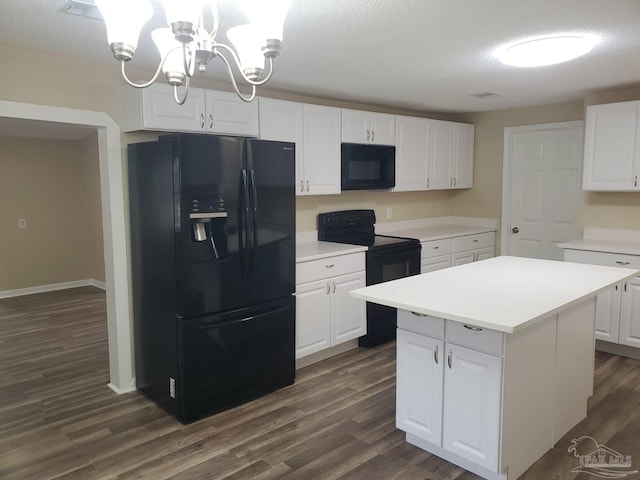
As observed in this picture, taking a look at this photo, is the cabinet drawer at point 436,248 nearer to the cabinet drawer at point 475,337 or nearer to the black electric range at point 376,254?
the black electric range at point 376,254

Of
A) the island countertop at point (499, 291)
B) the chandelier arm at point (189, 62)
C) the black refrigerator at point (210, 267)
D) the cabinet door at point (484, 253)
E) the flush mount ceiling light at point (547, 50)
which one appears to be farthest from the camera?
the cabinet door at point (484, 253)

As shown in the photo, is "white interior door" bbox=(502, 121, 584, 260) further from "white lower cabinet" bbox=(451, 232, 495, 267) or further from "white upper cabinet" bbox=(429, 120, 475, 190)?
"white upper cabinet" bbox=(429, 120, 475, 190)

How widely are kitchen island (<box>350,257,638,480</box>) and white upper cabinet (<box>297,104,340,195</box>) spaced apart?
1615 mm

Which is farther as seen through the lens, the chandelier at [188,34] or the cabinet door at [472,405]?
the cabinet door at [472,405]

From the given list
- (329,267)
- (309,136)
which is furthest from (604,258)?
(309,136)

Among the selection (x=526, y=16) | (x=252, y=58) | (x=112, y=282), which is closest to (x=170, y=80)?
(x=252, y=58)

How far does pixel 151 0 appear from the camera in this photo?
2.09 metres

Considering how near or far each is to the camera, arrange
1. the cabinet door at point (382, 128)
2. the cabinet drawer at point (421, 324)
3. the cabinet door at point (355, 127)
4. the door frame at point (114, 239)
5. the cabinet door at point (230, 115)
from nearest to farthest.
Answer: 1. the cabinet drawer at point (421, 324)
2. the door frame at point (114, 239)
3. the cabinet door at point (230, 115)
4. the cabinet door at point (355, 127)
5. the cabinet door at point (382, 128)

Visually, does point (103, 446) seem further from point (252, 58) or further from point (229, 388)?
point (252, 58)

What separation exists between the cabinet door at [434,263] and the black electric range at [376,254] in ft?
0.38

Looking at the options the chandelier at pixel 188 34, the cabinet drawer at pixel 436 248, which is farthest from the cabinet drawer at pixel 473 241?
the chandelier at pixel 188 34

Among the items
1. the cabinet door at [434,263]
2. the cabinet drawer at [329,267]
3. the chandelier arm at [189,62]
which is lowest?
the cabinet door at [434,263]

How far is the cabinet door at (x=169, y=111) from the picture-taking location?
310 cm

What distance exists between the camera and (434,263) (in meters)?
4.89
